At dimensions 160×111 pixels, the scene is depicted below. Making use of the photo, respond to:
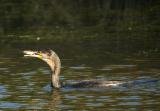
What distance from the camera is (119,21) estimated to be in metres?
36.0

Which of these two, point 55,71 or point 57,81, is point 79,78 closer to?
point 55,71

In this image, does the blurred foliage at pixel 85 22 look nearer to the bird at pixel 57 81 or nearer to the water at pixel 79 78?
the water at pixel 79 78

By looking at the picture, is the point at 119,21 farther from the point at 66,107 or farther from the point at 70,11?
the point at 66,107

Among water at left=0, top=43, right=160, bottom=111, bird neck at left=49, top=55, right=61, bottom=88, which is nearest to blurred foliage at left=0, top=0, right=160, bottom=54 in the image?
water at left=0, top=43, right=160, bottom=111

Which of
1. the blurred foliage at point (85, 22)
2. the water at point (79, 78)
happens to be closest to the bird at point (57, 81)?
the water at point (79, 78)

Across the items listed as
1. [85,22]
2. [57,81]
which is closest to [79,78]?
[57,81]

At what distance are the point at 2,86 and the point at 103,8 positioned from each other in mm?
20067

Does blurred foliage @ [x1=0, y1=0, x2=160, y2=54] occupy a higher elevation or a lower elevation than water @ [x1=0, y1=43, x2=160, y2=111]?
higher

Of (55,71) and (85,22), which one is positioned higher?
(85,22)

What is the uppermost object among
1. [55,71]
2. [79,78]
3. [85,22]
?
[85,22]

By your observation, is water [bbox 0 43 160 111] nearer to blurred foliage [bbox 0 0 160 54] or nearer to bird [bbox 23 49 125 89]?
bird [bbox 23 49 125 89]

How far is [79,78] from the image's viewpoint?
880 inches

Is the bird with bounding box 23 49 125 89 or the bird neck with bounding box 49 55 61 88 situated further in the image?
the bird neck with bounding box 49 55 61 88

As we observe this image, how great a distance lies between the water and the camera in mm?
18156
